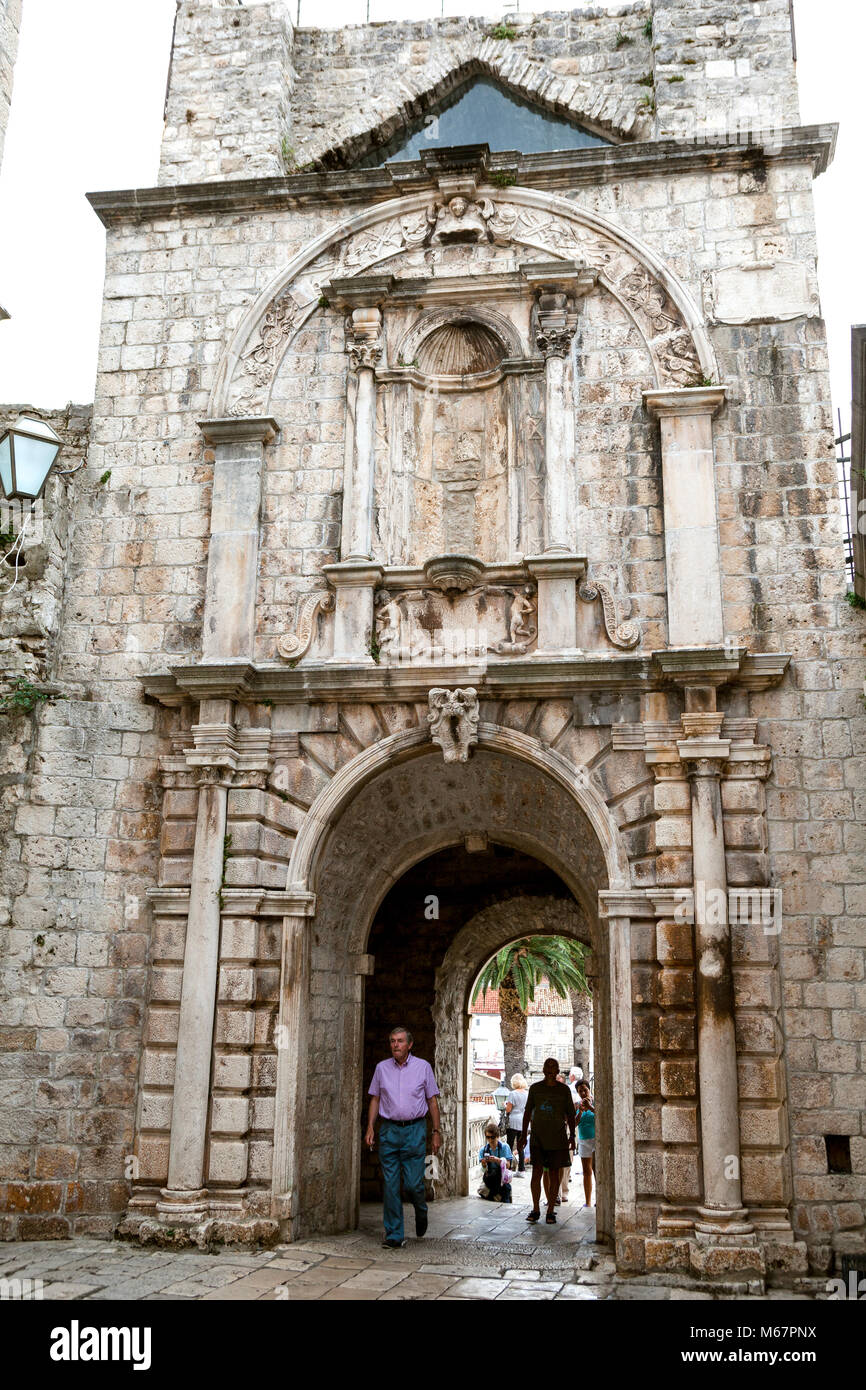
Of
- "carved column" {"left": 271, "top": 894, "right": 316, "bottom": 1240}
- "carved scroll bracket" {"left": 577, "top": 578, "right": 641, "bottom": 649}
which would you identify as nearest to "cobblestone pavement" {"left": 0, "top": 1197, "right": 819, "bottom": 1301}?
"carved column" {"left": 271, "top": 894, "right": 316, "bottom": 1240}

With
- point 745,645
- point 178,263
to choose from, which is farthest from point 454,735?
point 178,263

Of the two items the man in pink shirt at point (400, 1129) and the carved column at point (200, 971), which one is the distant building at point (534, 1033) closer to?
the man in pink shirt at point (400, 1129)

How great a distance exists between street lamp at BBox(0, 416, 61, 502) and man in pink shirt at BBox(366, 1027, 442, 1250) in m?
4.30

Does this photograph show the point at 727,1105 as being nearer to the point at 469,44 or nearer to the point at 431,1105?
the point at 431,1105

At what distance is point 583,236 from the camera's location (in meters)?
9.17

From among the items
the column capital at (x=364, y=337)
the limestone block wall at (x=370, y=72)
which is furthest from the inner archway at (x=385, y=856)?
the limestone block wall at (x=370, y=72)

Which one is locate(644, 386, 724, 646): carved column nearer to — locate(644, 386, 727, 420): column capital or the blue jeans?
locate(644, 386, 727, 420): column capital

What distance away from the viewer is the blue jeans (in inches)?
312

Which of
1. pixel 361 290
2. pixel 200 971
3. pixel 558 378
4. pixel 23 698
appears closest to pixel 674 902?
pixel 200 971

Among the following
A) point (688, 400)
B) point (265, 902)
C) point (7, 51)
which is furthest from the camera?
point (7, 51)

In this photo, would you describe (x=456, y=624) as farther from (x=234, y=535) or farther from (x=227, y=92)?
(x=227, y=92)

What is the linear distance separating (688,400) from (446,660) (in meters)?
2.56

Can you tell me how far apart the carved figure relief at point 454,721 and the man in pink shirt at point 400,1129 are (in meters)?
1.96

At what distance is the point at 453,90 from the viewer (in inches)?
422
